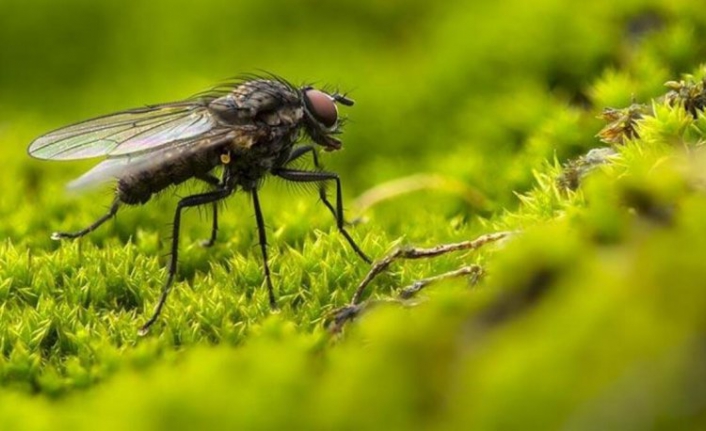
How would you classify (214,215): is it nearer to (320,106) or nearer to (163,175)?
(163,175)

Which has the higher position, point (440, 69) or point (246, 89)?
point (246, 89)

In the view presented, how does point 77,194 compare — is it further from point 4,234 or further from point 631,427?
point 631,427

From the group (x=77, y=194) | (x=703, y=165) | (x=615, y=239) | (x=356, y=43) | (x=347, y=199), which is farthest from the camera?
(x=356, y=43)

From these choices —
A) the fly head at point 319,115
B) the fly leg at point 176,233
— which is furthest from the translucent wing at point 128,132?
the fly head at point 319,115

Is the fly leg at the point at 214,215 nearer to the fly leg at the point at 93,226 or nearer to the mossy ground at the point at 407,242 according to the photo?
the mossy ground at the point at 407,242

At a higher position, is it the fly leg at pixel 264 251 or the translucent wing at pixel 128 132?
the translucent wing at pixel 128 132

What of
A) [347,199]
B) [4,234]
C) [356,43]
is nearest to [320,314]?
[4,234]
